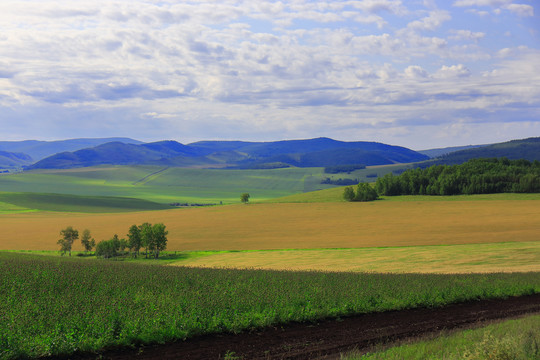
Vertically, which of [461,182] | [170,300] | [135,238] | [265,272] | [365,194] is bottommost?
[135,238]

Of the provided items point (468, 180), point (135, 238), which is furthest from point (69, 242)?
point (468, 180)

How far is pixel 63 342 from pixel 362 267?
31.0 metres

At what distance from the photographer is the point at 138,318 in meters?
13.1

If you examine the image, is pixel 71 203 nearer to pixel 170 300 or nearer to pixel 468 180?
pixel 468 180

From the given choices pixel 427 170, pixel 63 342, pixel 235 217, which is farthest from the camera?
pixel 427 170

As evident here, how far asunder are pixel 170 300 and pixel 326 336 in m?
5.58

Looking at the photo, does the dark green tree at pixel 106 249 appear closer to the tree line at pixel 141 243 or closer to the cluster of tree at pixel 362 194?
the tree line at pixel 141 243

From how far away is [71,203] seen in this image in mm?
160250

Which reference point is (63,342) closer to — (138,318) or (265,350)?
(138,318)

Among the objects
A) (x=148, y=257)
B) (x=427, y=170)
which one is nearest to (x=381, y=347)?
(x=148, y=257)

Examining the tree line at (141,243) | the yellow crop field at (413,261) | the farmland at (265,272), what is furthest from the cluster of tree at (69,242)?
the yellow crop field at (413,261)

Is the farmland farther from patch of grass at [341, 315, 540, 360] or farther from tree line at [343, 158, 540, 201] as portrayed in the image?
tree line at [343, 158, 540, 201]

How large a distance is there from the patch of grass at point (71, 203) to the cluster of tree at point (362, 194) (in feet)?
272

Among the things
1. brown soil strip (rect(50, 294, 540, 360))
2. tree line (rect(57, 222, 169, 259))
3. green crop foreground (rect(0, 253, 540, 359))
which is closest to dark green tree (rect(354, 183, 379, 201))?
tree line (rect(57, 222, 169, 259))
